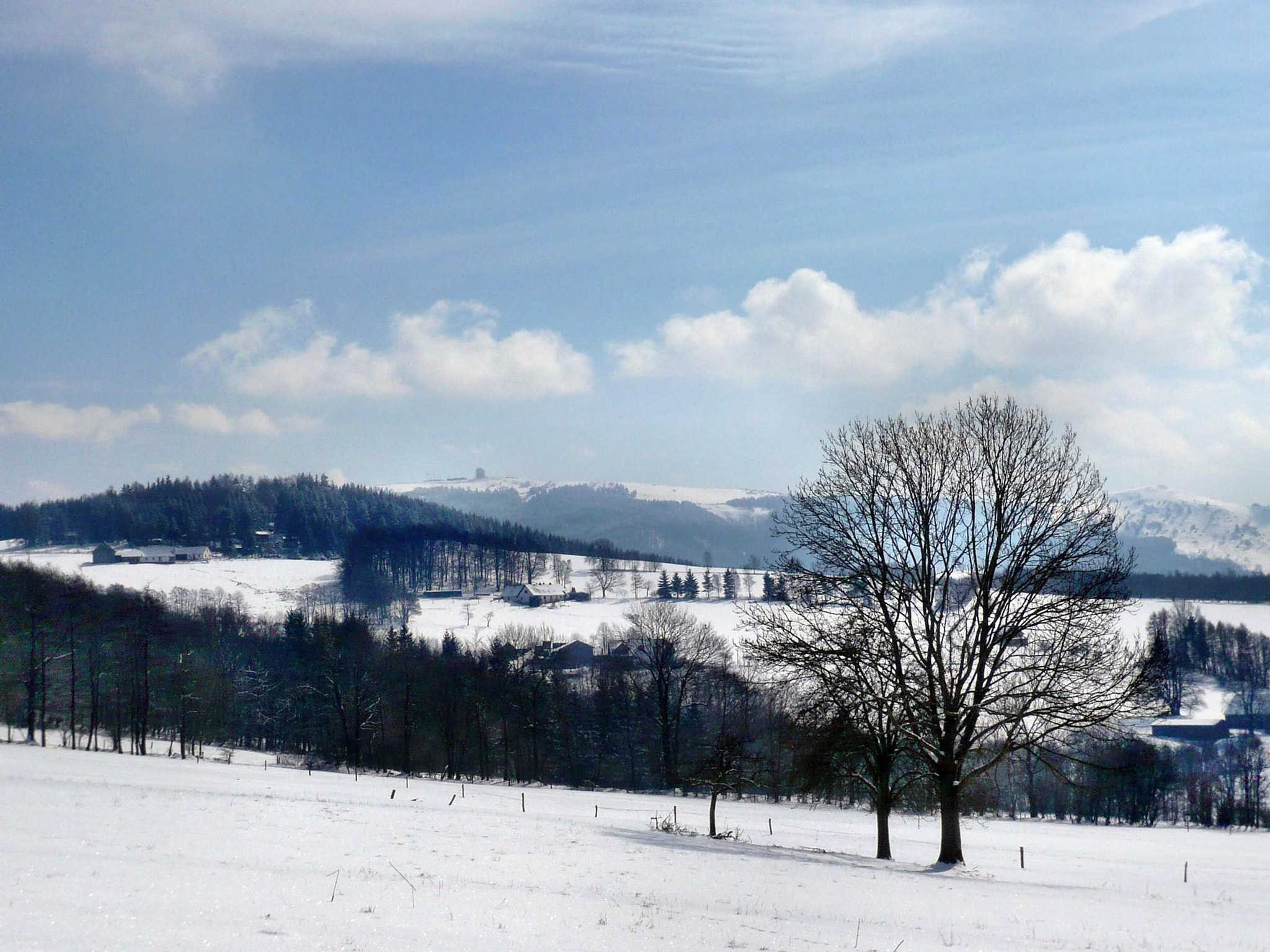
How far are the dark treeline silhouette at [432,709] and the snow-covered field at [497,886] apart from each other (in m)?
27.8

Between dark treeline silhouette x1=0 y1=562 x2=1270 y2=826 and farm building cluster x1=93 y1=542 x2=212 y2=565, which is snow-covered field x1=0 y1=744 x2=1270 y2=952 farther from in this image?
farm building cluster x1=93 y1=542 x2=212 y2=565

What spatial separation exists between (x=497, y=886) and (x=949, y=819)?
1360 centimetres

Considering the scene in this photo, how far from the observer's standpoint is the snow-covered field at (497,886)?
1191 cm

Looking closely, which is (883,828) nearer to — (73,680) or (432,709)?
(432,709)

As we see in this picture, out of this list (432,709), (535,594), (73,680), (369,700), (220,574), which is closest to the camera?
(73,680)

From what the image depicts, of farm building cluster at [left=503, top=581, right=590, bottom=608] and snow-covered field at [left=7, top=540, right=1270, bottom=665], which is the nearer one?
snow-covered field at [left=7, top=540, right=1270, bottom=665]

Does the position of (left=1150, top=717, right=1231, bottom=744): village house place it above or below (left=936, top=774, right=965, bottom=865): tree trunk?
below

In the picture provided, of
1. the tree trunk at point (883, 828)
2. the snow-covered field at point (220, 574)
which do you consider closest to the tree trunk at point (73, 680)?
the tree trunk at point (883, 828)

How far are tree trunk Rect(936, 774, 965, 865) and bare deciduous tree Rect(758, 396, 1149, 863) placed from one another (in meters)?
0.05

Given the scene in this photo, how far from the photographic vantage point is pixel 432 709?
67.3 metres

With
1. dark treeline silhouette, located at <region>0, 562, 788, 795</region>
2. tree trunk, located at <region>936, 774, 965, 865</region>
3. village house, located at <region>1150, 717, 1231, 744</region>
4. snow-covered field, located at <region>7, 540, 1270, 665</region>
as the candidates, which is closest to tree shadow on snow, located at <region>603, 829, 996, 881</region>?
tree trunk, located at <region>936, 774, 965, 865</region>

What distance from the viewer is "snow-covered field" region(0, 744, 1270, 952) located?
1191cm

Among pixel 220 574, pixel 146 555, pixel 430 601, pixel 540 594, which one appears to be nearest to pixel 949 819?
pixel 540 594

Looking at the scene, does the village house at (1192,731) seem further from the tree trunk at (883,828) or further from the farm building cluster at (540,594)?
the farm building cluster at (540,594)
